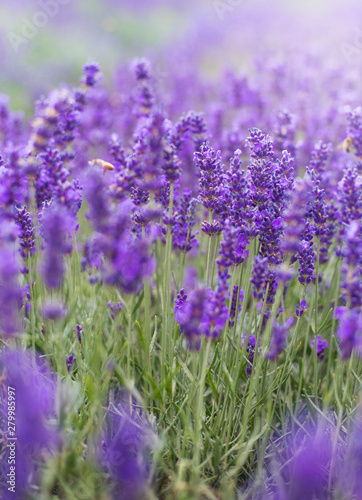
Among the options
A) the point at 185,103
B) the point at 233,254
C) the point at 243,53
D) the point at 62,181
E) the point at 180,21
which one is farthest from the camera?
the point at 180,21

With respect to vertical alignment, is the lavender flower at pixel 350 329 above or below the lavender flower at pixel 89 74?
below

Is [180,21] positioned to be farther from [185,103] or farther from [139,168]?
[139,168]

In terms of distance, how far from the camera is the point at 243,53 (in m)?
11.6

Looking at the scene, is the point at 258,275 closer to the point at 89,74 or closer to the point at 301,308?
the point at 301,308

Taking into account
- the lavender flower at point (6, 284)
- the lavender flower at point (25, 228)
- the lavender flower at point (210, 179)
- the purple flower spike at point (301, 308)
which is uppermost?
the lavender flower at point (210, 179)

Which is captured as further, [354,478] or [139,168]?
[139,168]

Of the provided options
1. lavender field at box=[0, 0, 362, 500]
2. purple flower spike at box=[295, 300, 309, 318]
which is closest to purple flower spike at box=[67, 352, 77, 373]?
lavender field at box=[0, 0, 362, 500]

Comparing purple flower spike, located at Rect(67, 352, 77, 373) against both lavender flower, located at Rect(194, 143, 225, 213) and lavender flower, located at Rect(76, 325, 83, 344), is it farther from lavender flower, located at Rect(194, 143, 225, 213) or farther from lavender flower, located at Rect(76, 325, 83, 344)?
lavender flower, located at Rect(194, 143, 225, 213)

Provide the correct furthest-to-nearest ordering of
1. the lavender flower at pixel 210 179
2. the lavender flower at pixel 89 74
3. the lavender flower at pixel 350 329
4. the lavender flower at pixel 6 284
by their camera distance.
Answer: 1. the lavender flower at pixel 89 74
2. the lavender flower at pixel 210 179
3. the lavender flower at pixel 350 329
4. the lavender flower at pixel 6 284

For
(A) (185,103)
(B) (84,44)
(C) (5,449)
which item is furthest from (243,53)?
(C) (5,449)

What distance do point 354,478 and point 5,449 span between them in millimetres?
1435

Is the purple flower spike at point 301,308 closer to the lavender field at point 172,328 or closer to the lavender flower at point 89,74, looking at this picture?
the lavender field at point 172,328

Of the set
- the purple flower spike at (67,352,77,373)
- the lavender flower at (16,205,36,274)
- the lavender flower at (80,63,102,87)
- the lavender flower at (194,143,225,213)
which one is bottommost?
the purple flower spike at (67,352,77,373)

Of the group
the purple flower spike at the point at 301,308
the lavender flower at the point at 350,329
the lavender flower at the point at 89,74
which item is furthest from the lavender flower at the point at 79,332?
the lavender flower at the point at 89,74
